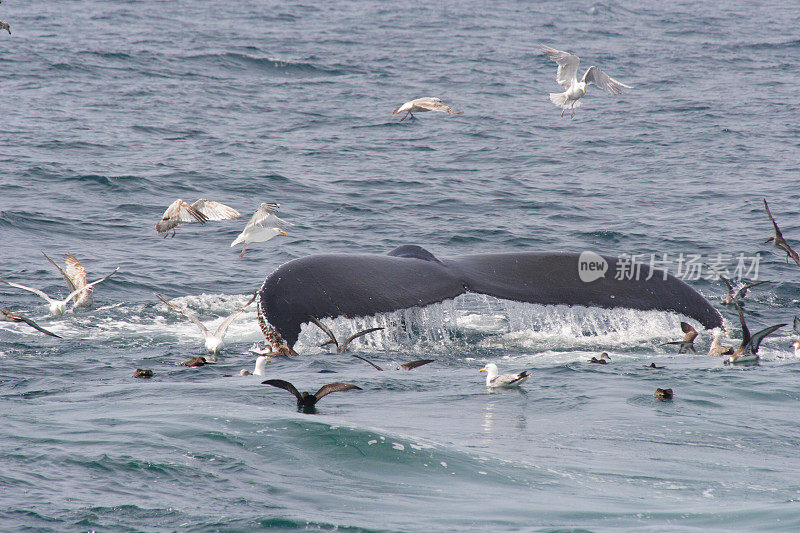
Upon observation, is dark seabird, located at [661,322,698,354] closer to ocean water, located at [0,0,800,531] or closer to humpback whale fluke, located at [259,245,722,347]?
ocean water, located at [0,0,800,531]

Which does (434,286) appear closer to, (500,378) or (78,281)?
(500,378)

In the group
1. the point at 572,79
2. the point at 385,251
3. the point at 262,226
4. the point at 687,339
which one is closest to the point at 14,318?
the point at 262,226

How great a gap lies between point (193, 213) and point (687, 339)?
5.92 metres

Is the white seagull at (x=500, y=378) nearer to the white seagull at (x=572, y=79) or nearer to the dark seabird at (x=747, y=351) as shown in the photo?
the dark seabird at (x=747, y=351)

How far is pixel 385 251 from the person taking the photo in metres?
14.3

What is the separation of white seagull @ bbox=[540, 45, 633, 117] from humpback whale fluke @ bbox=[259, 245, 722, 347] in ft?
22.1

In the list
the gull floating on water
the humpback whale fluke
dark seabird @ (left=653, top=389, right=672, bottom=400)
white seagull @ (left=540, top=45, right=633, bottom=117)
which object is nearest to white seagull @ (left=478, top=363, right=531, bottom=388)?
the humpback whale fluke

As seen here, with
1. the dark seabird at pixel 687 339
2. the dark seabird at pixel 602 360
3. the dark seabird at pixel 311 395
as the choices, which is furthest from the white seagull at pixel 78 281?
the dark seabird at pixel 687 339

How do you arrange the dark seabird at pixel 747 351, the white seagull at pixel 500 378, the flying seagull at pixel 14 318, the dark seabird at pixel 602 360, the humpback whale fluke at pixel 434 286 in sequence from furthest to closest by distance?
the flying seagull at pixel 14 318 → the dark seabird at pixel 747 351 → the dark seabird at pixel 602 360 → the white seagull at pixel 500 378 → the humpback whale fluke at pixel 434 286

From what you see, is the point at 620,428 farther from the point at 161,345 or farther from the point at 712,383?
the point at 161,345

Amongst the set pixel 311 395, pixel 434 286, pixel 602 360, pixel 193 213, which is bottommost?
pixel 311 395

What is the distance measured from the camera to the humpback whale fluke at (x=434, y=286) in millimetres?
7145

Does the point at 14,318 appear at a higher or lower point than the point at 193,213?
lower

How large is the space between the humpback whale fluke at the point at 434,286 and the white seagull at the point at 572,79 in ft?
22.1
